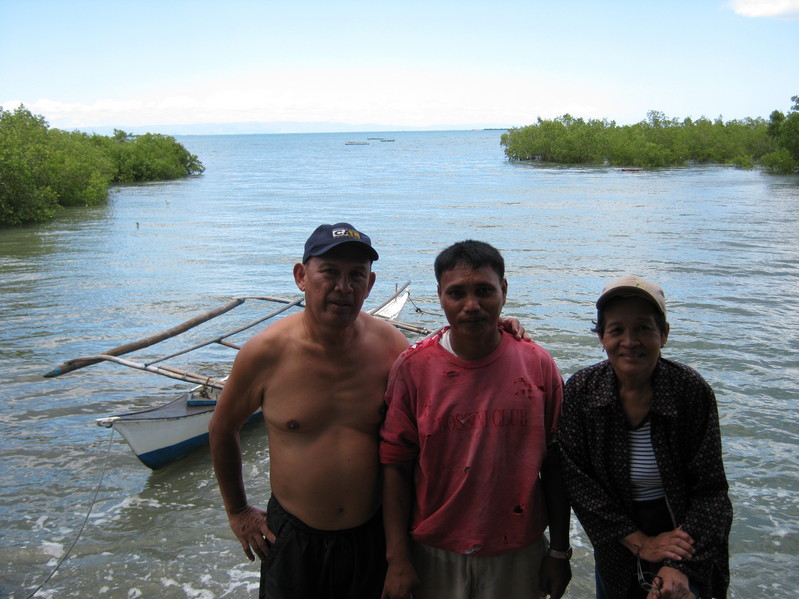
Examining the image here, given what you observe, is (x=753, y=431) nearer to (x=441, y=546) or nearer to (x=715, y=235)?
(x=441, y=546)

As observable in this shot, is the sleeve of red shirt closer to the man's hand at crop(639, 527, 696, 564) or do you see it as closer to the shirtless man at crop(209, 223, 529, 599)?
the shirtless man at crop(209, 223, 529, 599)

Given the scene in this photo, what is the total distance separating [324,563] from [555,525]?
0.93 metres

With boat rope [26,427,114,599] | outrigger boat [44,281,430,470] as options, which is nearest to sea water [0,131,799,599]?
boat rope [26,427,114,599]

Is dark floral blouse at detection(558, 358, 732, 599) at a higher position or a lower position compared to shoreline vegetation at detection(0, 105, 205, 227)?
lower

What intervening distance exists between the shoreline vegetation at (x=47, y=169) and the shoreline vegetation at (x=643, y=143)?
37823 millimetres

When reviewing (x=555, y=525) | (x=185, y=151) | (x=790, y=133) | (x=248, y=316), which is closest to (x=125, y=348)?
(x=555, y=525)

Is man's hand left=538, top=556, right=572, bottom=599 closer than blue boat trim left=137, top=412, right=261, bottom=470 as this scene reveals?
Yes

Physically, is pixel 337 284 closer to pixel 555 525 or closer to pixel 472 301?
pixel 472 301

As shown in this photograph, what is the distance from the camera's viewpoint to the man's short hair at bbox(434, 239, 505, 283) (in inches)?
102

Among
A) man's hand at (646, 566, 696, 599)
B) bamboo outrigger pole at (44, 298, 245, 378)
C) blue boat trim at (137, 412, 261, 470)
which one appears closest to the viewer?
man's hand at (646, 566, 696, 599)

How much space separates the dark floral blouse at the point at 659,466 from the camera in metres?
2.31

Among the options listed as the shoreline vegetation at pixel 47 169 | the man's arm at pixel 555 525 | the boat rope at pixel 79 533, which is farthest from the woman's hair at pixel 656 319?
the shoreline vegetation at pixel 47 169

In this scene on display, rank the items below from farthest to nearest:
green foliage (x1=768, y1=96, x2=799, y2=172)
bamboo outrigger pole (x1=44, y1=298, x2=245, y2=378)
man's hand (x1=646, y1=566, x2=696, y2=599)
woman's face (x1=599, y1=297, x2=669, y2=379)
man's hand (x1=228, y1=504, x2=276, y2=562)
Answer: green foliage (x1=768, y1=96, x2=799, y2=172) < bamboo outrigger pole (x1=44, y1=298, x2=245, y2=378) < man's hand (x1=228, y1=504, x2=276, y2=562) < woman's face (x1=599, y1=297, x2=669, y2=379) < man's hand (x1=646, y1=566, x2=696, y2=599)

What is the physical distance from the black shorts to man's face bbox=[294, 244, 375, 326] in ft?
2.85
